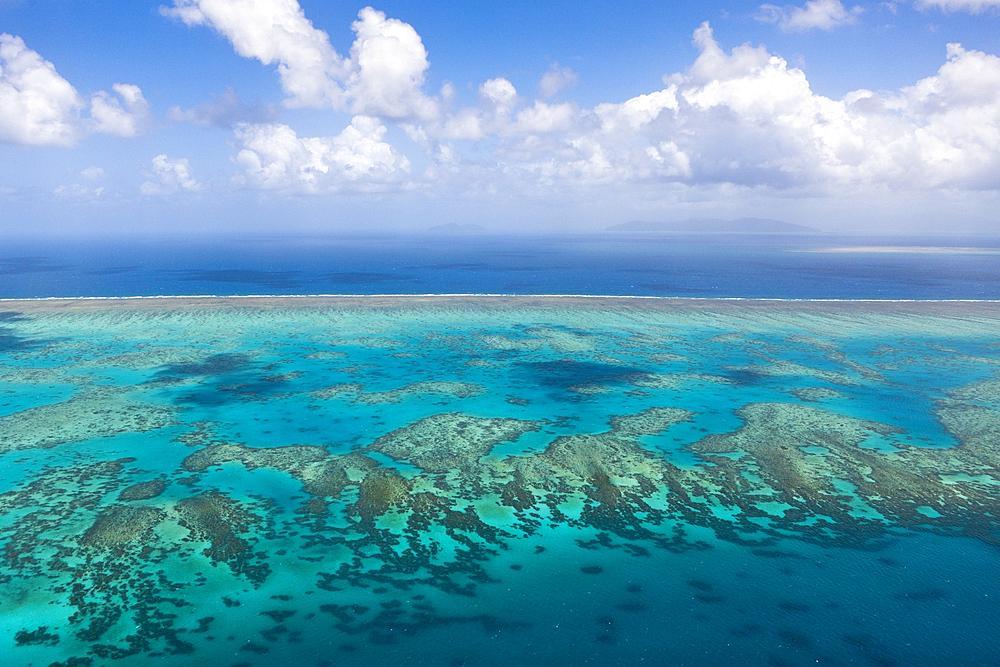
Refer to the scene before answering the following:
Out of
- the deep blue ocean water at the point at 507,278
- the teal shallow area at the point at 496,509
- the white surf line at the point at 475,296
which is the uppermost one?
Result: the deep blue ocean water at the point at 507,278

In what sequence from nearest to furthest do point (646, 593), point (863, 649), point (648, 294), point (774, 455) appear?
point (863, 649) < point (646, 593) < point (774, 455) < point (648, 294)

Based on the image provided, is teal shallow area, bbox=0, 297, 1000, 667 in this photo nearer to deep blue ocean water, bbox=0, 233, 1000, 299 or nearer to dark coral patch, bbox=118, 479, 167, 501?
dark coral patch, bbox=118, 479, 167, 501

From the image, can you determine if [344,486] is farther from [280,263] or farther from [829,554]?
[280,263]

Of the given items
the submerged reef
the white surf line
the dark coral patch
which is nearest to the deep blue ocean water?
the white surf line

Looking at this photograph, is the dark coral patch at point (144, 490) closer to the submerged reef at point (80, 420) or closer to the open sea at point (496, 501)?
the open sea at point (496, 501)

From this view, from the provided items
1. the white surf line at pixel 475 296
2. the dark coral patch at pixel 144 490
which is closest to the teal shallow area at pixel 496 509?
the dark coral patch at pixel 144 490

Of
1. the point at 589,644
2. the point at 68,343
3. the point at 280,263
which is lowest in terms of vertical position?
the point at 589,644

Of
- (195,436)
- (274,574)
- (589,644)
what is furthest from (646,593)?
(195,436)
